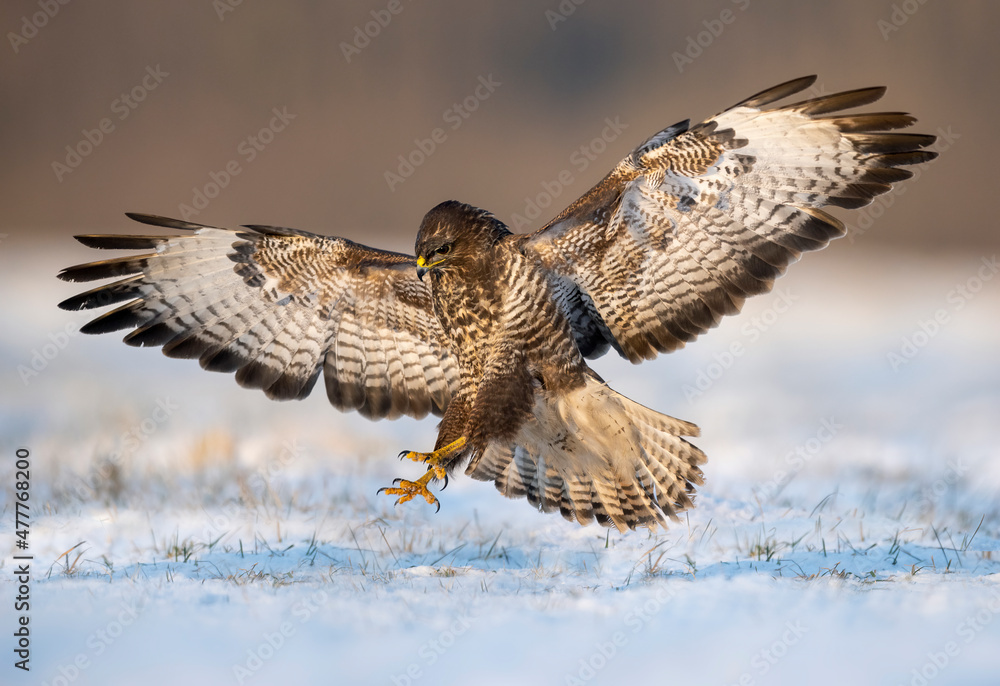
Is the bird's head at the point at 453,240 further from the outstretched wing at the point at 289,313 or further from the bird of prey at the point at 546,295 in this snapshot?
the outstretched wing at the point at 289,313

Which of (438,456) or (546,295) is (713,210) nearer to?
(546,295)

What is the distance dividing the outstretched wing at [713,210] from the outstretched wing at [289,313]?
3.67 feet

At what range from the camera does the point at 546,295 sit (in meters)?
5.67

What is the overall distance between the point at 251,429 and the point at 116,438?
48.6 inches

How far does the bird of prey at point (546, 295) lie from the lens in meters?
5.16

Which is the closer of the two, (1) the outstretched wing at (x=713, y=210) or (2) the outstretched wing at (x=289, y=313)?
(1) the outstretched wing at (x=713, y=210)

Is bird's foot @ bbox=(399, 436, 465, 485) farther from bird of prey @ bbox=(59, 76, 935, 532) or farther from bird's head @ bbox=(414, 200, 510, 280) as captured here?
bird's head @ bbox=(414, 200, 510, 280)

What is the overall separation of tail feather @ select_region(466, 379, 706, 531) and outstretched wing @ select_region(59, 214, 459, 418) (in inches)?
35.5

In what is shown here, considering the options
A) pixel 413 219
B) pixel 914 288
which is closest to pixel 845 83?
pixel 914 288

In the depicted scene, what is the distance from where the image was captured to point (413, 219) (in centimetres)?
2205

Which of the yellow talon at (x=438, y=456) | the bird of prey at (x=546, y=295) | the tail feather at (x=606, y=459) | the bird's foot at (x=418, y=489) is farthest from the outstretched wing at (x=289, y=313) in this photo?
the bird's foot at (x=418, y=489)

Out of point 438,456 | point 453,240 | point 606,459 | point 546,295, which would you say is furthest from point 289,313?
point 606,459

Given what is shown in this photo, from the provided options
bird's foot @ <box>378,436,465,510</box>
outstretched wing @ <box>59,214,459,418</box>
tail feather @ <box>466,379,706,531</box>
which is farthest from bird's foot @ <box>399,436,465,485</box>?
outstretched wing @ <box>59,214,459,418</box>

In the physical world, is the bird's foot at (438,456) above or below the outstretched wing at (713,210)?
below
